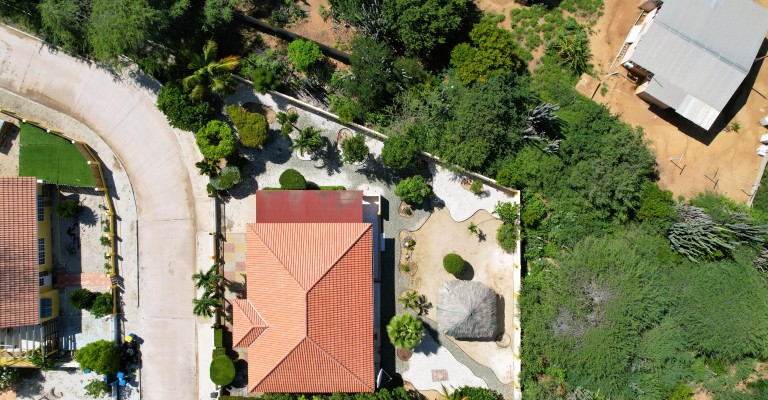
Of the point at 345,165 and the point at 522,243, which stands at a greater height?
the point at 345,165

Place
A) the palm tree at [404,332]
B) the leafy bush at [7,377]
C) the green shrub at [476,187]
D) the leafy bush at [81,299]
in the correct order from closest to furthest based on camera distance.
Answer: the palm tree at [404,332], the leafy bush at [7,377], the leafy bush at [81,299], the green shrub at [476,187]

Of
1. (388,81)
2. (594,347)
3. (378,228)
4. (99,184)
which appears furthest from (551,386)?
(99,184)

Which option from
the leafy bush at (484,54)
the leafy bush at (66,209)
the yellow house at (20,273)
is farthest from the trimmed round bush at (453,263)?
the yellow house at (20,273)

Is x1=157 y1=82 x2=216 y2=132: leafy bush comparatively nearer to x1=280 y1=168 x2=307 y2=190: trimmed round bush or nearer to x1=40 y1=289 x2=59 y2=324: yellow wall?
x1=280 y1=168 x2=307 y2=190: trimmed round bush

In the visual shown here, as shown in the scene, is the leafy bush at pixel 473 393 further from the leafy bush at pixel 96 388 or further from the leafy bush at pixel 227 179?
the leafy bush at pixel 96 388

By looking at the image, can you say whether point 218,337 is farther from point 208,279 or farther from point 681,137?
point 681,137

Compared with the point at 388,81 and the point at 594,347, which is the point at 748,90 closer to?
the point at 594,347

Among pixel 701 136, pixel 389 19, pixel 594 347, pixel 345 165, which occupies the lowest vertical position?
pixel 594 347
